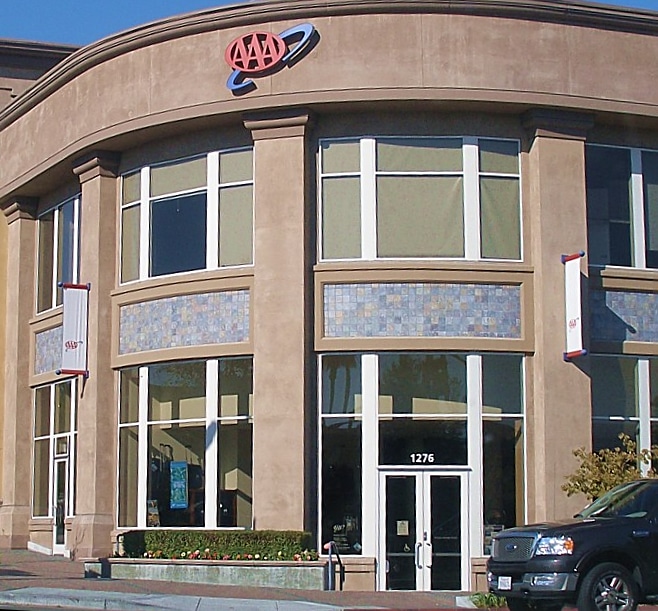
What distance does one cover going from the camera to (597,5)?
2617 centimetres

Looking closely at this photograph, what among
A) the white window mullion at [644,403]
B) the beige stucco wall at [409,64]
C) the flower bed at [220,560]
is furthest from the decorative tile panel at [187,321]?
the white window mullion at [644,403]

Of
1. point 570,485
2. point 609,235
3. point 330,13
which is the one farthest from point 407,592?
point 330,13

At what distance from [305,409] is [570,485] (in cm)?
543

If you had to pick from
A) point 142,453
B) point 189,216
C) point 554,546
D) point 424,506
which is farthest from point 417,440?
point 554,546

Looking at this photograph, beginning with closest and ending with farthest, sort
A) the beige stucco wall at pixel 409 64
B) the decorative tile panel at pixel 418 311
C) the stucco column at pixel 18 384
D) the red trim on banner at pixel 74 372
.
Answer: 1. the decorative tile panel at pixel 418 311
2. the beige stucco wall at pixel 409 64
3. the red trim on banner at pixel 74 372
4. the stucco column at pixel 18 384

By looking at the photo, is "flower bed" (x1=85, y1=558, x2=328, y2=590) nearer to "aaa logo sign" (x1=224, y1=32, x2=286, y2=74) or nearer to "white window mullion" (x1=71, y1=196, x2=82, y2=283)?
"white window mullion" (x1=71, y1=196, x2=82, y2=283)

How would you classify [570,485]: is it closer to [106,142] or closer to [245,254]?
[245,254]

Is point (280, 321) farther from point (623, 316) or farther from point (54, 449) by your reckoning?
point (54, 449)

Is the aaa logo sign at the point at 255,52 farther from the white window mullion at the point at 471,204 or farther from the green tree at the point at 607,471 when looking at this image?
the green tree at the point at 607,471

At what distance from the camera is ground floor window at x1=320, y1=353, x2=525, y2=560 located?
24.8 m

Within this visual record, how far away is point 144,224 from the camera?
91.8ft

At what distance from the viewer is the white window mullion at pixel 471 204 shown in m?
25.6

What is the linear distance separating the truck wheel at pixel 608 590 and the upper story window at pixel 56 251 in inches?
700

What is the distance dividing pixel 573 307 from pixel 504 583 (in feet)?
29.7
